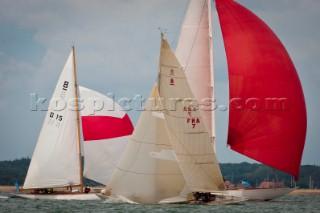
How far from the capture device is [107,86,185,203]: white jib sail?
36.0 metres

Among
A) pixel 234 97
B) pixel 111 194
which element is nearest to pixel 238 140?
pixel 234 97

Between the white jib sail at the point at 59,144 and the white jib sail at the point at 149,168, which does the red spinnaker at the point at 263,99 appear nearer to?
the white jib sail at the point at 149,168

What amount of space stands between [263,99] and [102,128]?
11.5m

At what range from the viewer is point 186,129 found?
1507 inches

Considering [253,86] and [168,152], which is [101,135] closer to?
[253,86]

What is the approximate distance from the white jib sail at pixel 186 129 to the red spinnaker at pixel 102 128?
32.6 ft

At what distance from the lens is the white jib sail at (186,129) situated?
1487 inches

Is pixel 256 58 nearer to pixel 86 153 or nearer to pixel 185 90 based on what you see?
pixel 185 90

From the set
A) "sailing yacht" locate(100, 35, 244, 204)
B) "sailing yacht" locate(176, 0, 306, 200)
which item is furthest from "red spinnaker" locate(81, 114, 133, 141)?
"sailing yacht" locate(100, 35, 244, 204)

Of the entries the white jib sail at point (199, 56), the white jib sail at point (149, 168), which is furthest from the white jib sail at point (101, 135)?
the white jib sail at point (149, 168)

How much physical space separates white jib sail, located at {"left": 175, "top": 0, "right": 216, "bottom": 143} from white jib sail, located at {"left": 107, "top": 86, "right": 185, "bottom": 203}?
6.92 m

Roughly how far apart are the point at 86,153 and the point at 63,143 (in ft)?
5.25

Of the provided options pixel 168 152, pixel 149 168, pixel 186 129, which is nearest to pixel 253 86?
pixel 186 129

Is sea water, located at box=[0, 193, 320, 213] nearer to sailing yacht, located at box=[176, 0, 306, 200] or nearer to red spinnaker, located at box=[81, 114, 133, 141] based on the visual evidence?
sailing yacht, located at box=[176, 0, 306, 200]
